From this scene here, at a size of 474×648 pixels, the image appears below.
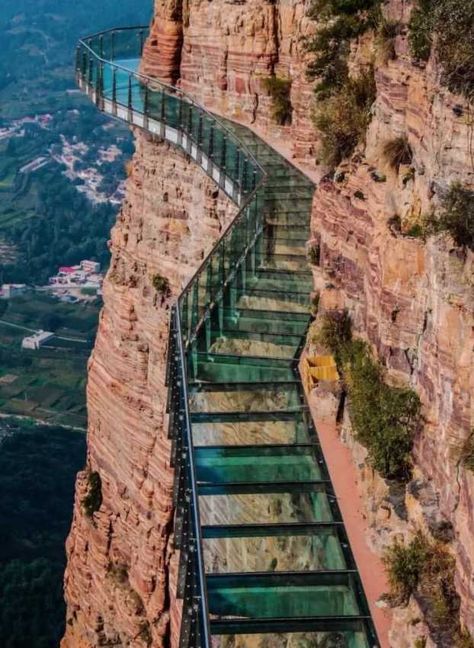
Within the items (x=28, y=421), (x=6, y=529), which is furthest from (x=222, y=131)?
(x=28, y=421)

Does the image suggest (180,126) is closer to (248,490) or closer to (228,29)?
(228,29)

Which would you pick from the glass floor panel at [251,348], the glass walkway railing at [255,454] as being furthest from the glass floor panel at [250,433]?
Result: the glass floor panel at [251,348]

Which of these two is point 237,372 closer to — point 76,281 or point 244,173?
point 244,173

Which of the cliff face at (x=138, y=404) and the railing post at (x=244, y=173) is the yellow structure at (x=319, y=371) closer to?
the railing post at (x=244, y=173)

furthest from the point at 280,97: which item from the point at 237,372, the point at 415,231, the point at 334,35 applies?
the point at 415,231

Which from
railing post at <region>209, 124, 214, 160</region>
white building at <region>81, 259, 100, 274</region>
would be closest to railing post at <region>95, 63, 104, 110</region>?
railing post at <region>209, 124, 214, 160</region>
